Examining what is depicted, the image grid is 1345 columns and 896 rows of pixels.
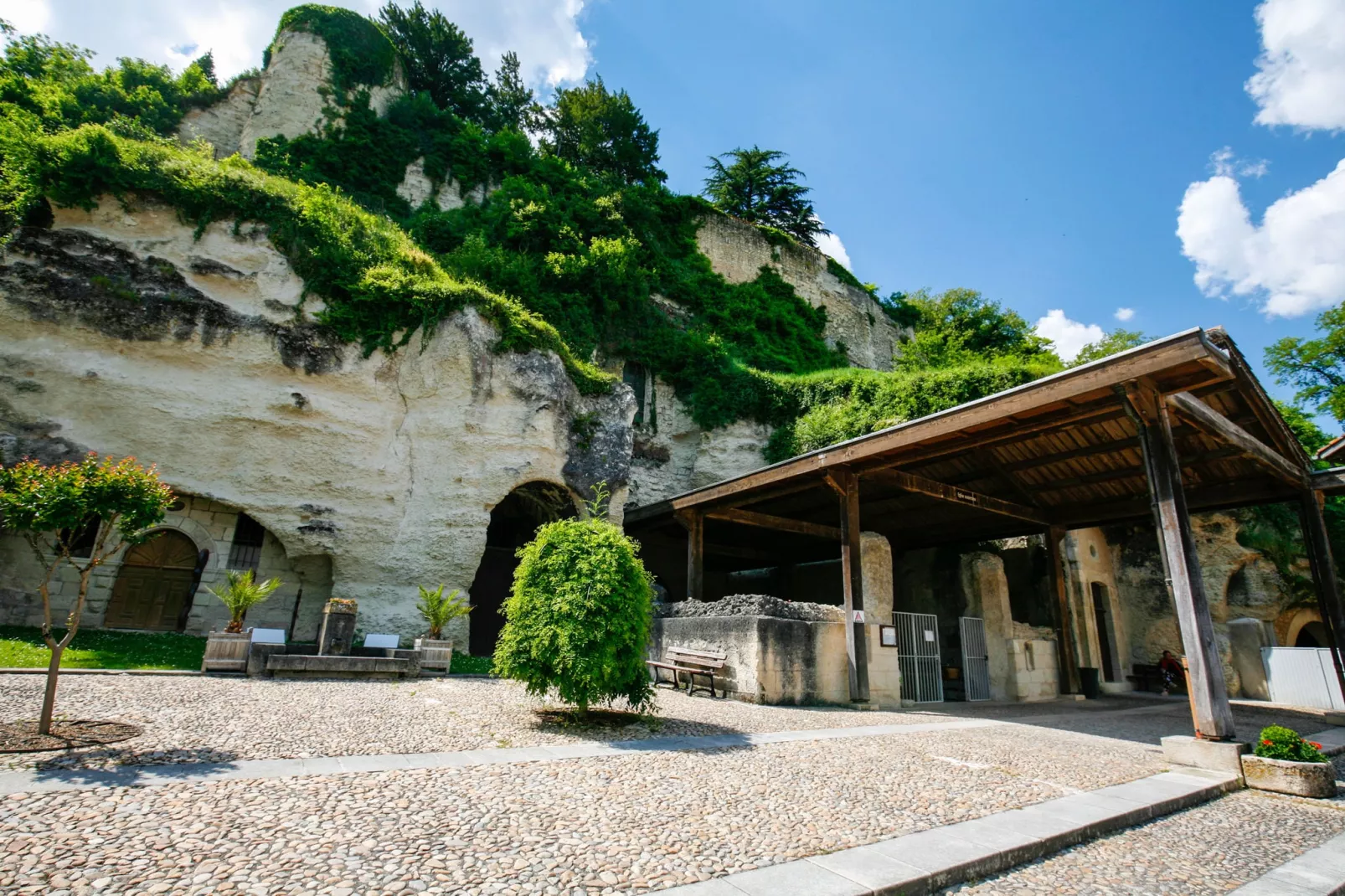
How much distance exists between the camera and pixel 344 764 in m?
4.47

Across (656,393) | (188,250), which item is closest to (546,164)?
(656,393)

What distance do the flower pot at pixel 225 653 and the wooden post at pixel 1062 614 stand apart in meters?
15.9

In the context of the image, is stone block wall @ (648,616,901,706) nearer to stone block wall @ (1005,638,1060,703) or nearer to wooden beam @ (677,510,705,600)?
wooden beam @ (677,510,705,600)

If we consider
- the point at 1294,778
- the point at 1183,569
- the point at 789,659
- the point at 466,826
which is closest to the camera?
the point at 466,826

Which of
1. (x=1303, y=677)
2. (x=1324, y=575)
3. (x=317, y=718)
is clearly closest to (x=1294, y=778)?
(x=1324, y=575)

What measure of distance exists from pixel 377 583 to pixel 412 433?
3.27m

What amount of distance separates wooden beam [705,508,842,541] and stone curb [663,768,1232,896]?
8588 mm

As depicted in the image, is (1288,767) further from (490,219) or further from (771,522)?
(490,219)

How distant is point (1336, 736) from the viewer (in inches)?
352

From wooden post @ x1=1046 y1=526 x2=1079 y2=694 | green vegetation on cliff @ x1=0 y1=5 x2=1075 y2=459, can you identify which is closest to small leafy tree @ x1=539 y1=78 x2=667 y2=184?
green vegetation on cliff @ x1=0 y1=5 x2=1075 y2=459

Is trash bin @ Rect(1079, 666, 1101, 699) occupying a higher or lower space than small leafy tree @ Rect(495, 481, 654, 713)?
lower

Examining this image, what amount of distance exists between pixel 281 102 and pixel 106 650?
21028 mm

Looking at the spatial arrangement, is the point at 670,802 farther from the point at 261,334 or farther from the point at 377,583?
the point at 261,334

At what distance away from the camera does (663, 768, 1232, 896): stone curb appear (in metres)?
2.86
